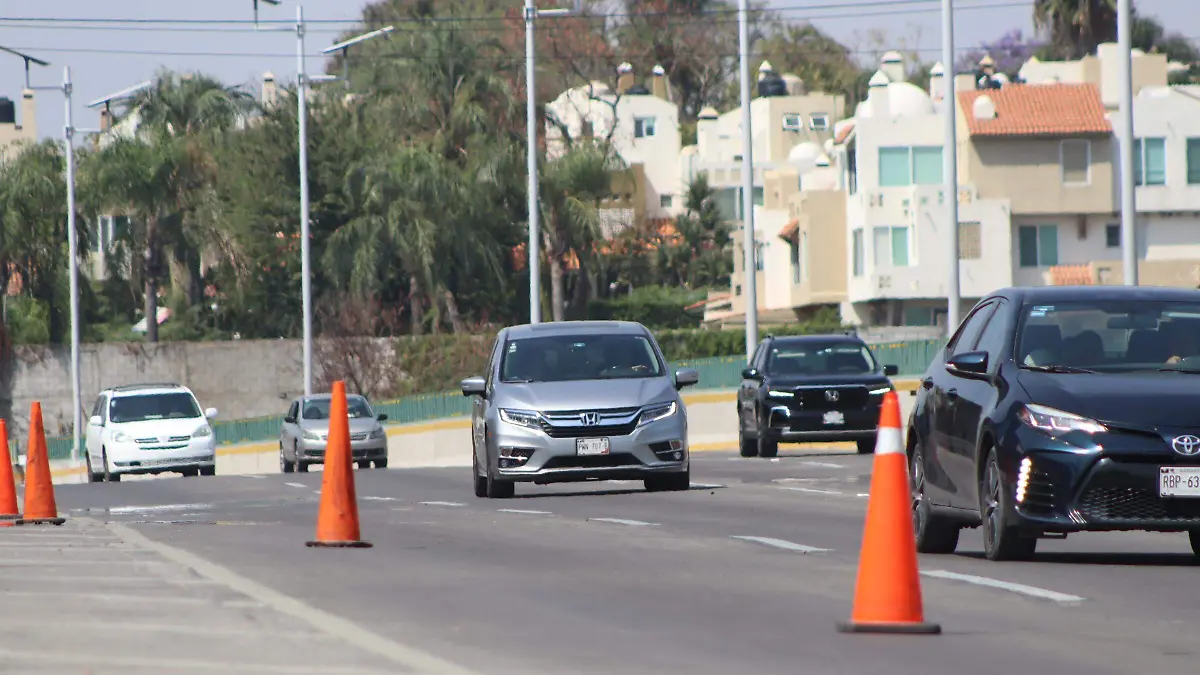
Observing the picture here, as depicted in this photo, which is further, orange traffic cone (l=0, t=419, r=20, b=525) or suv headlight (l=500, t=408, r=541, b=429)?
suv headlight (l=500, t=408, r=541, b=429)

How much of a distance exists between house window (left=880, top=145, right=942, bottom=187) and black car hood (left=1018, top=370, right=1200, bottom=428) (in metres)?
65.3

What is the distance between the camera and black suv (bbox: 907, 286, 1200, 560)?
1295 cm

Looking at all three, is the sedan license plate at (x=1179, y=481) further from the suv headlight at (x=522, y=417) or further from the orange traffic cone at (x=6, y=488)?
the orange traffic cone at (x=6, y=488)

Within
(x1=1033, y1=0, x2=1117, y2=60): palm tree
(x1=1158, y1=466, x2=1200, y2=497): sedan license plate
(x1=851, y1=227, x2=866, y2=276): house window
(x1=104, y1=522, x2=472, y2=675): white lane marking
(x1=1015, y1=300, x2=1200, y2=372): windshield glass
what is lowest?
(x1=104, y1=522, x2=472, y2=675): white lane marking

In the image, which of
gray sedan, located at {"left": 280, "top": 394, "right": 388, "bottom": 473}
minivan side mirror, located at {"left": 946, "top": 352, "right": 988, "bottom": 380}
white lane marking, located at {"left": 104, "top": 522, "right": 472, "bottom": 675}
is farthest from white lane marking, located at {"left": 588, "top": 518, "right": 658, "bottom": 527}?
gray sedan, located at {"left": 280, "top": 394, "right": 388, "bottom": 473}

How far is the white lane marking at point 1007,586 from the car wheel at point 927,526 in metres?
1.42

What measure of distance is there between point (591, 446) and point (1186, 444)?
34.2ft

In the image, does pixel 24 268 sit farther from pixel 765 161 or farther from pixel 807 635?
pixel 807 635

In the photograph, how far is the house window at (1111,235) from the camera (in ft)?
259

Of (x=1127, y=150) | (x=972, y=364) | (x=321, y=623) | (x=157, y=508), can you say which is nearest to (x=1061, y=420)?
(x=972, y=364)

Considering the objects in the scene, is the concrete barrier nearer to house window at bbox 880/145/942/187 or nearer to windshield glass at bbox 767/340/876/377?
windshield glass at bbox 767/340/876/377

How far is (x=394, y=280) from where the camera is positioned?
82812 mm

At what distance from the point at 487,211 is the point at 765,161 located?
39.0 meters

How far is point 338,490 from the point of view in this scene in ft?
51.2
